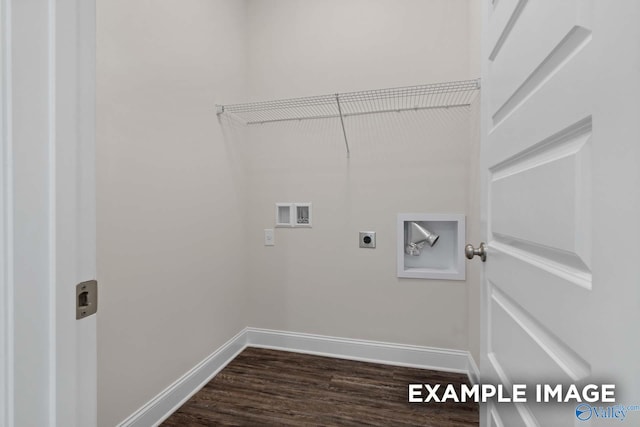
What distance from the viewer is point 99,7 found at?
122 cm

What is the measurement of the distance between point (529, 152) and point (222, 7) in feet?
7.16

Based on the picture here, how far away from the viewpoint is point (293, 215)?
2227mm

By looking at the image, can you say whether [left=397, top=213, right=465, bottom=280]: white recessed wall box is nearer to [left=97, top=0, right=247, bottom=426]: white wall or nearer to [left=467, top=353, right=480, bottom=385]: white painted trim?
[left=467, top=353, right=480, bottom=385]: white painted trim

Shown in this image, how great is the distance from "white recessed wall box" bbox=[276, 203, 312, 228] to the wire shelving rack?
0.55m

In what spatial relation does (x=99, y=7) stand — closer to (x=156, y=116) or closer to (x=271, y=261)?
(x=156, y=116)

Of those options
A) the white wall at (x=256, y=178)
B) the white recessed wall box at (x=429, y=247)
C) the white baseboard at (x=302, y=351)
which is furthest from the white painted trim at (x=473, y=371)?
the white recessed wall box at (x=429, y=247)

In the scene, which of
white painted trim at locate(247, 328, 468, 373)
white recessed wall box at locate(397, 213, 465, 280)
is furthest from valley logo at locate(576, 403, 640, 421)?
white painted trim at locate(247, 328, 468, 373)

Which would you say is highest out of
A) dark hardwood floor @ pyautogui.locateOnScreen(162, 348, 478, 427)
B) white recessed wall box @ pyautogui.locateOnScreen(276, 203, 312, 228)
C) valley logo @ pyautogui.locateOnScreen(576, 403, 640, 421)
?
white recessed wall box @ pyautogui.locateOnScreen(276, 203, 312, 228)

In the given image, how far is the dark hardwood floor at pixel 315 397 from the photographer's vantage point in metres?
1.53

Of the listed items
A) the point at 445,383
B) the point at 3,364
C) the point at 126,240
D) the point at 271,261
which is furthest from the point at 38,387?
the point at 445,383

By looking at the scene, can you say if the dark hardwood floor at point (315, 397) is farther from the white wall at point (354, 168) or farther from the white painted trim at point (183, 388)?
the white wall at point (354, 168)

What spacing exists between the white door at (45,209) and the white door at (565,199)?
82 cm

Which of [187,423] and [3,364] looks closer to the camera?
[3,364]

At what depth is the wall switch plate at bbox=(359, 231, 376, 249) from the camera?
81.8 inches
